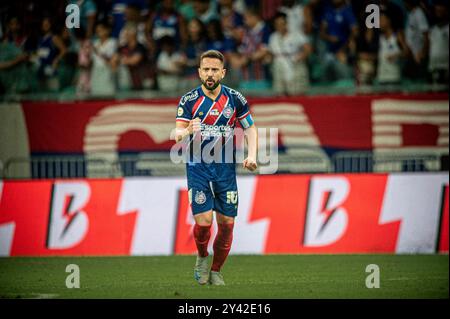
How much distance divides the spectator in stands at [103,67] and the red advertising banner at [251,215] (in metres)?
3.56

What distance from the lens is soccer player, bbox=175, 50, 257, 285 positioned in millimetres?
10805

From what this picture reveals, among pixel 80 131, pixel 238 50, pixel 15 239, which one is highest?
pixel 238 50

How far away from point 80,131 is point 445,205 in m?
7.03

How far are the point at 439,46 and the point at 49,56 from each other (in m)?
7.55

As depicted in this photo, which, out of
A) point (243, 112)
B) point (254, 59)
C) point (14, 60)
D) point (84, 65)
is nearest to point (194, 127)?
point (243, 112)

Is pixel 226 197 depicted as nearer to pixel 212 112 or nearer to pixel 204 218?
pixel 204 218

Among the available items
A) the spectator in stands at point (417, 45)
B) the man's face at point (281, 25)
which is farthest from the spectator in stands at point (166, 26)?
the spectator in stands at point (417, 45)

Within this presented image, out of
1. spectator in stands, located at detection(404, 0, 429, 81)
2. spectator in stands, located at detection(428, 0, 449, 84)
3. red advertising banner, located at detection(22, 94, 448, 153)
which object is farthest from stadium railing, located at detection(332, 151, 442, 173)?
spectator in stands, located at detection(404, 0, 429, 81)

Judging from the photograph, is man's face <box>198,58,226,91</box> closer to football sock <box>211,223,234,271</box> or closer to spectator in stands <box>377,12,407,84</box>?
football sock <box>211,223,234,271</box>

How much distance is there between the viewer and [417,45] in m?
18.8

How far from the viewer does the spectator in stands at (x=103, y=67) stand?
1947 cm

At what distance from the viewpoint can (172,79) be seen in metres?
19.4
